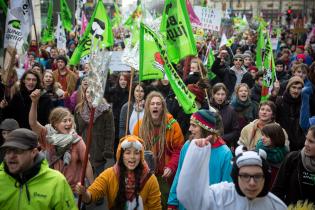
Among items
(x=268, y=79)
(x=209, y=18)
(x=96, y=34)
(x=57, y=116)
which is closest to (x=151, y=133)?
(x=57, y=116)

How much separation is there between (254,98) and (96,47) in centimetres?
495

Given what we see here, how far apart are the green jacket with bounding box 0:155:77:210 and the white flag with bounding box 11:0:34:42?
4.00 m

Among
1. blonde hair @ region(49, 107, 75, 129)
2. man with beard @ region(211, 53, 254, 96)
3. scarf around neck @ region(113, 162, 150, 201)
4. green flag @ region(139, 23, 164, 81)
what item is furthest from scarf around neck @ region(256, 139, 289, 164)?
man with beard @ region(211, 53, 254, 96)

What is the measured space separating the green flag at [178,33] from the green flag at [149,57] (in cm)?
63

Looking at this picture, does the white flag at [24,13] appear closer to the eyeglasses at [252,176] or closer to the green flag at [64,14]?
the eyeglasses at [252,176]

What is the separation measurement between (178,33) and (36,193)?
3.56m

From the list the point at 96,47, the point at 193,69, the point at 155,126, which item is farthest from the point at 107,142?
the point at 193,69

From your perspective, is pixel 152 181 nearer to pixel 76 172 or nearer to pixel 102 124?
pixel 76 172

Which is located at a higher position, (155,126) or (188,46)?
(188,46)

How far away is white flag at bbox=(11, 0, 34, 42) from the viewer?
22.9 ft

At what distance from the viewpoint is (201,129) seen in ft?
13.8

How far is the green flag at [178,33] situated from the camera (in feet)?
20.2

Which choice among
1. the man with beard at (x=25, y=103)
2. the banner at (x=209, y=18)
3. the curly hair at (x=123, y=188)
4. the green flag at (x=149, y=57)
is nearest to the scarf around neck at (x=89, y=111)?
the man with beard at (x=25, y=103)

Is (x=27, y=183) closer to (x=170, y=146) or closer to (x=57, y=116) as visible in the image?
(x=57, y=116)
